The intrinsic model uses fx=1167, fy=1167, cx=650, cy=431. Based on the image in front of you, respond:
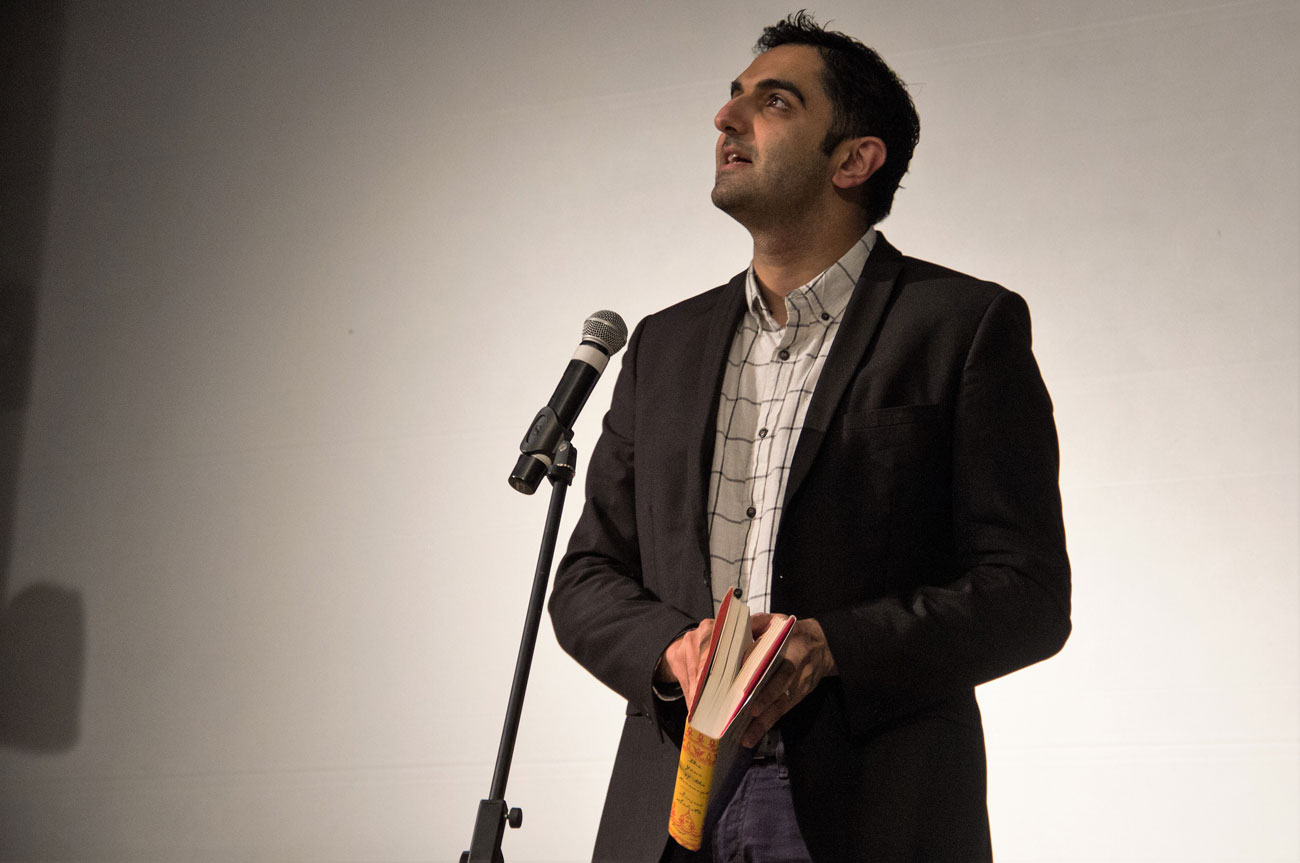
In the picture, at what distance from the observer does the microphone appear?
138 cm

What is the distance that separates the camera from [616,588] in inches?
57.3

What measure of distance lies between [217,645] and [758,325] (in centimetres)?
198

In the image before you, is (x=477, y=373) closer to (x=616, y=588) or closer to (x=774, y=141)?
(x=774, y=141)

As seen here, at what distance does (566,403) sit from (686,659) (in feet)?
1.23

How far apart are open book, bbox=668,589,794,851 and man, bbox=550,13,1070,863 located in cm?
7

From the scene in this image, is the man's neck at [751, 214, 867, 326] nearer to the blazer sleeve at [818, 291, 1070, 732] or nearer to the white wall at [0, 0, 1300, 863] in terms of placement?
the blazer sleeve at [818, 291, 1070, 732]

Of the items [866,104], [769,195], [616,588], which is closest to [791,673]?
[616,588]

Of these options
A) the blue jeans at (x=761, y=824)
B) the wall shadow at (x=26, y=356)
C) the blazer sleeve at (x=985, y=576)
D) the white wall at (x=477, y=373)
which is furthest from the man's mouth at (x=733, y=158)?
the wall shadow at (x=26, y=356)

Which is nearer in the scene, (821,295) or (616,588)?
(616,588)

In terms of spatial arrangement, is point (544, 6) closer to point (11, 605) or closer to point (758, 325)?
point (758, 325)

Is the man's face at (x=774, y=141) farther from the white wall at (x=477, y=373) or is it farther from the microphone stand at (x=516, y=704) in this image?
the white wall at (x=477, y=373)

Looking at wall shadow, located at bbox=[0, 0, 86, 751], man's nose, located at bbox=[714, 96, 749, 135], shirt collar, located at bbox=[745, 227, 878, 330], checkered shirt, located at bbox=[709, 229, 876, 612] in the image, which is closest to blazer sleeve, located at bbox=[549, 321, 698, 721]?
checkered shirt, located at bbox=[709, 229, 876, 612]

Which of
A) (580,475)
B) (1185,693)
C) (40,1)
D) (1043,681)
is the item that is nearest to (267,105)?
(40,1)

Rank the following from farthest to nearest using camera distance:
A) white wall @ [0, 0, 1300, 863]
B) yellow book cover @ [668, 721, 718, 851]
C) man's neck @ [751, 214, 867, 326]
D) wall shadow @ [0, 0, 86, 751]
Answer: wall shadow @ [0, 0, 86, 751] < white wall @ [0, 0, 1300, 863] < man's neck @ [751, 214, 867, 326] < yellow book cover @ [668, 721, 718, 851]
